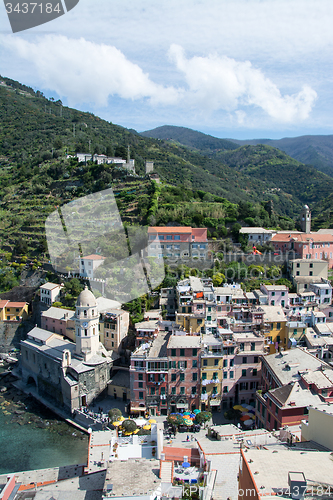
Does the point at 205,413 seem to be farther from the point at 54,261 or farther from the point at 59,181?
the point at 59,181

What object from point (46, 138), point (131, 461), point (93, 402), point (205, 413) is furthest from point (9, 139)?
point (131, 461)

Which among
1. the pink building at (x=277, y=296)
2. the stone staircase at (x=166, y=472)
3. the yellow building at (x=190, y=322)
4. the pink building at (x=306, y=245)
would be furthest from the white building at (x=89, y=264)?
the stone staircase at (x=166, y=472)

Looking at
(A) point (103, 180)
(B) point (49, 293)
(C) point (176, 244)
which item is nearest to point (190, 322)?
(C) point (176, 244)

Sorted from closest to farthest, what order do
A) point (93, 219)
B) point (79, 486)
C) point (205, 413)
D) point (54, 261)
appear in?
point (79, 486) → point (205, 413) → point (54, 261) → point (93, 219)

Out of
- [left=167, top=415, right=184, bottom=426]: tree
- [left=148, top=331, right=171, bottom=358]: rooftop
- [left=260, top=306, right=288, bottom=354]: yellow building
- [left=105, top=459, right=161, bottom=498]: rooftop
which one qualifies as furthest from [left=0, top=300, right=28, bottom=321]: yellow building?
[left=105, top=459, right=161, bottom=498]: rooftop

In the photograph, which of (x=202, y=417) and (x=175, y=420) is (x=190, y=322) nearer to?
(x=202, y=417)

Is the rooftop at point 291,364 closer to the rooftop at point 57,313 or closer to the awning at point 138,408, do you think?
the awning at point 138,408

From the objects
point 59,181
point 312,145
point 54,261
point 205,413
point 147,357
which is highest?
point 312,145
